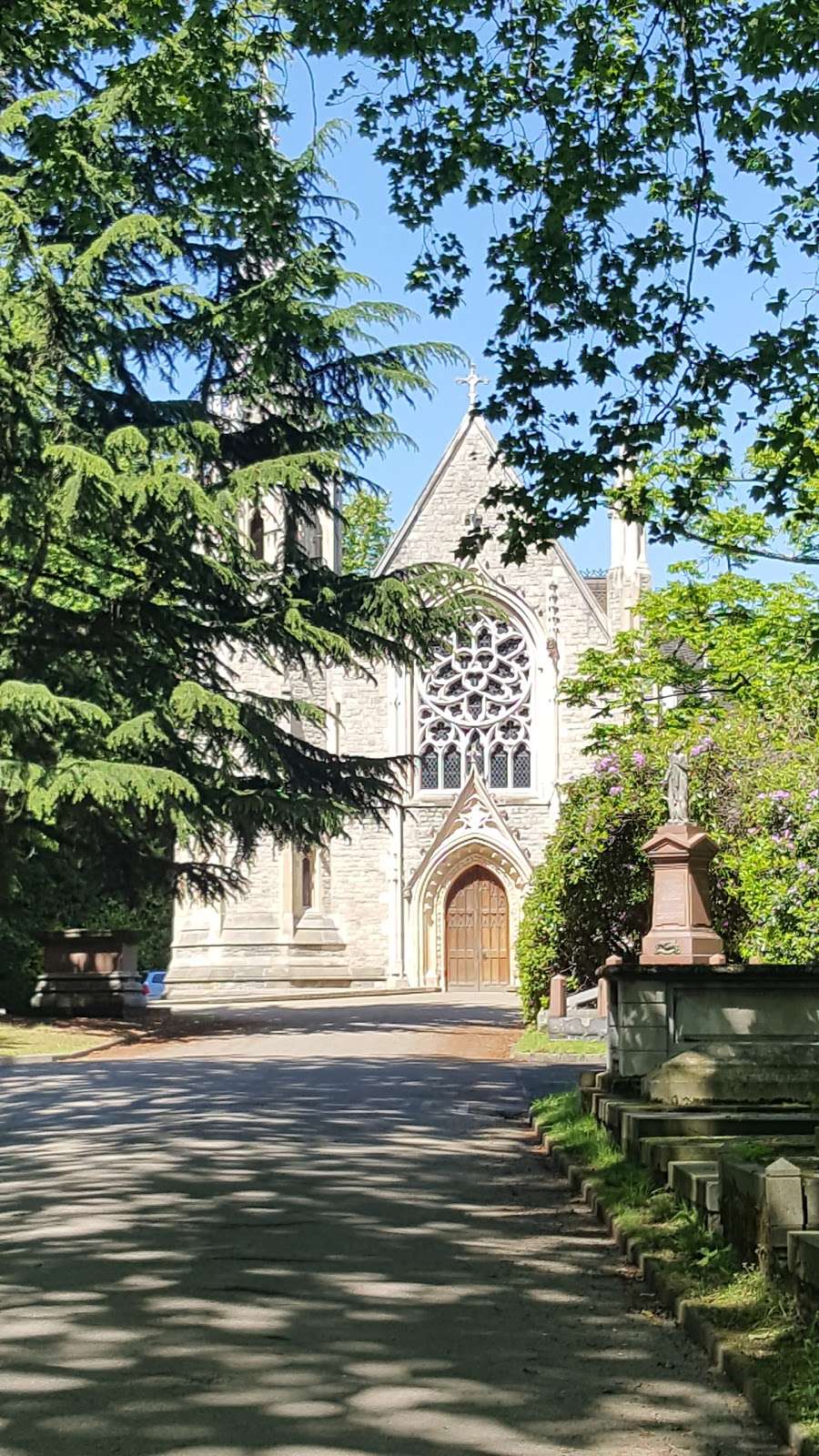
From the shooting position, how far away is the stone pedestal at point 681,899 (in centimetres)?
1861

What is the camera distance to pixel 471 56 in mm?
11289

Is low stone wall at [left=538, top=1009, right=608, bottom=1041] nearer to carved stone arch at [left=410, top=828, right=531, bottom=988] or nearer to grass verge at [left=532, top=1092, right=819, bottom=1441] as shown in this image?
grass verge at [left=532, top=1092, right=819, bottom=1441]

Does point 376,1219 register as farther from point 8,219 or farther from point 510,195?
point 8,219

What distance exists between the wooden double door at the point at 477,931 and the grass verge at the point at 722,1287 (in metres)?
30.6

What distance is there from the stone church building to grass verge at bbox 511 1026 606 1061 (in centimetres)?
1695

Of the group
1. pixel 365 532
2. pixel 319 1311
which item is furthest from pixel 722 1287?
pixel 365 532

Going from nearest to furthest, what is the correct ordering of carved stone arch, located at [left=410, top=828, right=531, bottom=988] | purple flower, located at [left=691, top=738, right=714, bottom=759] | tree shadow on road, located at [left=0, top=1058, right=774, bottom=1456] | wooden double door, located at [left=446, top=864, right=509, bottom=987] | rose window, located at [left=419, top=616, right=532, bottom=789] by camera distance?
tree shadow on road, located at [left=0, top=1058, right=774, bottom=1456] < purple flower, located at [left=691, top=738, right=714, bottom=759] < carved stone arch, located at [left=410, top=828, right=531, bottom=988] < wooden double door, located at [left=446, top=864, right=509, bottom=987] < rose window, located at [left=419, top=616, right=532, bottom=789]

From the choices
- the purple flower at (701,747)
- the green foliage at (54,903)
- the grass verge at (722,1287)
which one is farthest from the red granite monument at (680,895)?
the grass verge at (722,1287)

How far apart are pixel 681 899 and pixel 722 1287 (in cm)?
1338

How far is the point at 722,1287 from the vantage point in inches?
224

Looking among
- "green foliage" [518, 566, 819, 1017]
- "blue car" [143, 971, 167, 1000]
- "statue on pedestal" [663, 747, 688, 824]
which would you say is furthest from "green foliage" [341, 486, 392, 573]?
"statue on pedestal" [663, 747, 688, 824]

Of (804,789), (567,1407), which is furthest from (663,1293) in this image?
(804,789)

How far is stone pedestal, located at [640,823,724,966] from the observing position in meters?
18.6

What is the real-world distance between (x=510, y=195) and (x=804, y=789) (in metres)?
10.5
